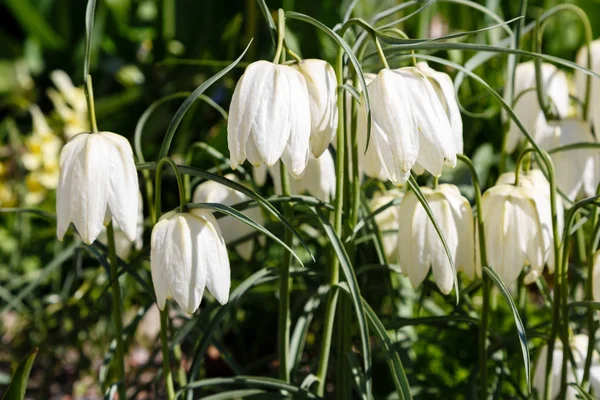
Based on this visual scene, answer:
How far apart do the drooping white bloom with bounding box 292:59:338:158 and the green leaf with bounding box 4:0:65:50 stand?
203 centimetres

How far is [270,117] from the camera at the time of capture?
0.68 m

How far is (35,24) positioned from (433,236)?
2.10 metres

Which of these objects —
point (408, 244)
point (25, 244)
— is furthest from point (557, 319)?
point (25, 244)

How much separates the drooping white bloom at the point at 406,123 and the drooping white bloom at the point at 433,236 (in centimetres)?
10

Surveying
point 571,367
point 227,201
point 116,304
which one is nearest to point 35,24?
point 227,201

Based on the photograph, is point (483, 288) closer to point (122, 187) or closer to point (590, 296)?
point (590, 296)

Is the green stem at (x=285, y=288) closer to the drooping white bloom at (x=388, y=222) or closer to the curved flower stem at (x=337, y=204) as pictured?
the curved flower stem at (x=337, y=204)

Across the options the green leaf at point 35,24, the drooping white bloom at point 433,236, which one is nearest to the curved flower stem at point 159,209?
the drooping white bloom at point 433,236

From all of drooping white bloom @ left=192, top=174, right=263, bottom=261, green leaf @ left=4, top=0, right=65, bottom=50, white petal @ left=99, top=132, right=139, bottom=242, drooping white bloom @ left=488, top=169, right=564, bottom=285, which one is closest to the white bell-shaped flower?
drooping white bloom @ left=488, top=169, right=564, bottom=285

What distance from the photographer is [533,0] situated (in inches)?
91.1

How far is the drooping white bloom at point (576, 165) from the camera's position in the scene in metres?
0.97

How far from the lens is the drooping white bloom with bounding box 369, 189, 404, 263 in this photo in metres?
1.01

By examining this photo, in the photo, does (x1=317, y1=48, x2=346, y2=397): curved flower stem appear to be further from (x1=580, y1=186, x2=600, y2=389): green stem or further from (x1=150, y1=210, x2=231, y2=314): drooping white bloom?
(x1=580, y1=186, x2=600, y2=389): green stem

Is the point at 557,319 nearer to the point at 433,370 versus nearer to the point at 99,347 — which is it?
the point at 433,370
